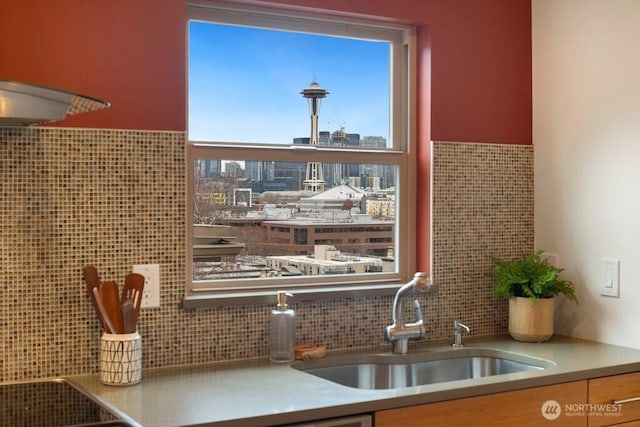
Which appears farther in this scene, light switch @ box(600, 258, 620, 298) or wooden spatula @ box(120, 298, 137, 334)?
light switch @ box(600, 258, 620, 298)

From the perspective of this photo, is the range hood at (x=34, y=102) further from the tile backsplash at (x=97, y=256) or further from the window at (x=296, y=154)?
the window at (x=296, y=154)

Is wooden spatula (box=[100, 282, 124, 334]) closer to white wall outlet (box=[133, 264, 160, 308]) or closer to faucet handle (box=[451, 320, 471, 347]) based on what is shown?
white wall outlet (box=[133, 264, 160, 308])

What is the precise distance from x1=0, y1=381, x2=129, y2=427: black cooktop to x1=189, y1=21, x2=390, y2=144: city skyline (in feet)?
3.17

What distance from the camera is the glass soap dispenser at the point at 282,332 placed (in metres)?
2.61

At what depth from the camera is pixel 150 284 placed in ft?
8.11

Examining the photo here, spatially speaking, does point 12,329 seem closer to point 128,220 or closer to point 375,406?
point 128,220

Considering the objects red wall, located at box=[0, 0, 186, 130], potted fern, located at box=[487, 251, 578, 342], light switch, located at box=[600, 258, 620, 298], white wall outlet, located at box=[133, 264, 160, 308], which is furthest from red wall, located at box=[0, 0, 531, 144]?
light switch, located at box=[600, 258, 620, 298]

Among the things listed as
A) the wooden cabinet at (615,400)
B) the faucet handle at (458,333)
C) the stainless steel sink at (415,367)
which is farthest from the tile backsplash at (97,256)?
the wooden cabinet at (615,400)

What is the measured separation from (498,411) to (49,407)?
1.29 metres

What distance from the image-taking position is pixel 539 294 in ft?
9.70

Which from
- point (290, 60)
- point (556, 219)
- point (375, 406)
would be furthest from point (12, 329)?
point (556, 219)

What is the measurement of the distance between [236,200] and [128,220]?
0.45 metres

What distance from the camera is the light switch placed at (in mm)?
2879

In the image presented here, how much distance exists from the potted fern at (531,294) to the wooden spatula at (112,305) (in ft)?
4.79
